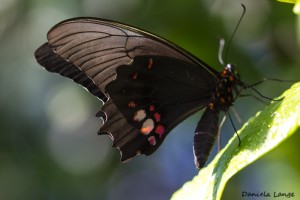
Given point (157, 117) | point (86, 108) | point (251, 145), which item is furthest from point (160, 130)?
point (86, 108)

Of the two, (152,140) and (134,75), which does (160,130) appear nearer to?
(152,140)

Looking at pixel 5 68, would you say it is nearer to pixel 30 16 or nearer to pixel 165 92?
pixel 30 16

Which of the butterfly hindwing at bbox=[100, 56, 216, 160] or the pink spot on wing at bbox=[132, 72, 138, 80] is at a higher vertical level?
the pink spot on wing at bbox=[132, 72, 138, 80]

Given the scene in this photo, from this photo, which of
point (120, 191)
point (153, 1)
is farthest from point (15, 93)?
point (153, 1)

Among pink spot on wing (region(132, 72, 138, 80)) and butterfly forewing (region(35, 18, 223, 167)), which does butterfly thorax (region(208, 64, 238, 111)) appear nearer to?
butterfly forewing (region(35, 18, 223, 167))

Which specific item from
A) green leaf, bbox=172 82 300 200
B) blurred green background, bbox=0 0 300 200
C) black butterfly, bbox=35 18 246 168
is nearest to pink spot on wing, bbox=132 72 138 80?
black butterfly, bbox=35 18 246 168

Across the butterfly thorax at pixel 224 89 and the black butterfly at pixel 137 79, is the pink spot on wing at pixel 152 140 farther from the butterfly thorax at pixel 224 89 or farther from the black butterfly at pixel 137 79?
the butterfly thorax at pixel 224 89

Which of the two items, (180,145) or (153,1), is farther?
(180,145)

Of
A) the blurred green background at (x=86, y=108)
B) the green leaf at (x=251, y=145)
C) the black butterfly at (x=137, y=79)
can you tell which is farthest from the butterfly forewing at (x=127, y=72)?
the blurred green background at (x=86, y=108)
